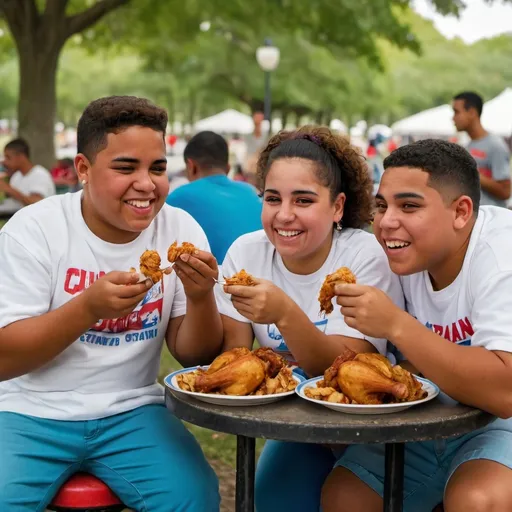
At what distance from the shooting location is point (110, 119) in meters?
2.92

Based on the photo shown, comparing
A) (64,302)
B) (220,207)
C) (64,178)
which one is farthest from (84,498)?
(64,178)

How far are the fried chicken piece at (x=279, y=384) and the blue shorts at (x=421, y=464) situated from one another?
0.46 meters

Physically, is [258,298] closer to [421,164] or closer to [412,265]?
[412,265]

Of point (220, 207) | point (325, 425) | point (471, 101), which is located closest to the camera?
point (325, 425)

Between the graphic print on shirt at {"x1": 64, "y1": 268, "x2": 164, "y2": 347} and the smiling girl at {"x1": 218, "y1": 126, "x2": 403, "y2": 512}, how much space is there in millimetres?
284

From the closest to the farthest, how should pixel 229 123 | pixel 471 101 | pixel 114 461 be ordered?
pixel 114 461 < pixel 471 101 < pixel 229 123

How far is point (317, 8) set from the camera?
13.4m

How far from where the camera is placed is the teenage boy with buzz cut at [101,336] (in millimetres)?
2719

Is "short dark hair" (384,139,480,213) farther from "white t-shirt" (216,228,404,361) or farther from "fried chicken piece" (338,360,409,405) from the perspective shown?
"fried chicken piece" (338,360,409,405)

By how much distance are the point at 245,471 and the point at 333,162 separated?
50.0 inches

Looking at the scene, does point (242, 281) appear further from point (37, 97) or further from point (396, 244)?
point (37, 97)

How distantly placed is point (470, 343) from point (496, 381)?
0.34m

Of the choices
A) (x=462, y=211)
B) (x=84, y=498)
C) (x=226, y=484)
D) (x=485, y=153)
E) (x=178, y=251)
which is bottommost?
(x=226, y=484)

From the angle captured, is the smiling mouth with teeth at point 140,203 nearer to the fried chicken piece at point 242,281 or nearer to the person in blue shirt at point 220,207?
the fried chicken piece at point 242,281
